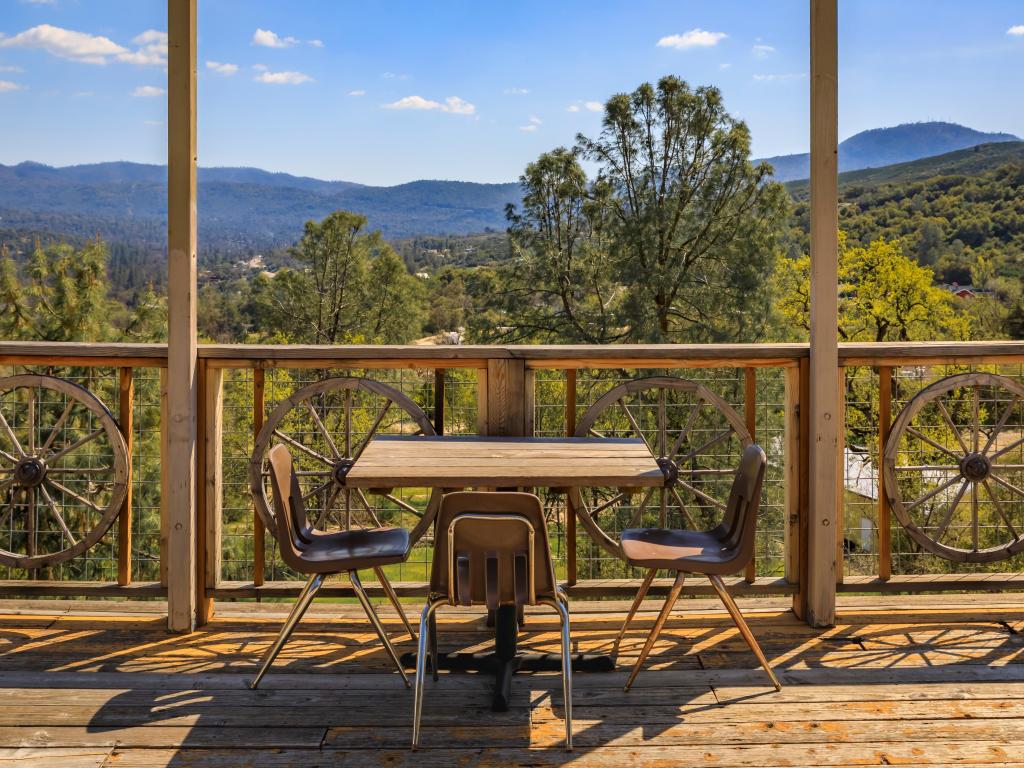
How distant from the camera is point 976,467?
361 cm

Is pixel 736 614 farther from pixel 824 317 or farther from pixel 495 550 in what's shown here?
pixel 824 317

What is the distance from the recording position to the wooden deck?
248cm

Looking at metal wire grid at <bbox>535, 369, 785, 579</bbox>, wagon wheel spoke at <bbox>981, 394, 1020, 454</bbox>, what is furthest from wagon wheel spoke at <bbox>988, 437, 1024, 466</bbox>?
metal wire grid at <bbox>535, 369, 785, 579</bbox>

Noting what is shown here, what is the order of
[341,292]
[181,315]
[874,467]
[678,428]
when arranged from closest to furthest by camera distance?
[181,315], [874,467], [678,428], [341,292]

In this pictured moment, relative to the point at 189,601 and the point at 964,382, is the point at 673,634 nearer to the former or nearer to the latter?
the point at 964,382

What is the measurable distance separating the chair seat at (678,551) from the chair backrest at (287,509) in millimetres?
988

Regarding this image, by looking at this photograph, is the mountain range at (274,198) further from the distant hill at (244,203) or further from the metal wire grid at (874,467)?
the metal wire grid at (874,467)

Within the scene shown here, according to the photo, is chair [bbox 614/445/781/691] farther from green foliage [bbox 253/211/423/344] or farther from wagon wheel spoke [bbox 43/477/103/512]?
green foliage [bbox 253/211/423/344]

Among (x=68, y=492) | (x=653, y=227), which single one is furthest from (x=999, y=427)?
(x=653, y=227)

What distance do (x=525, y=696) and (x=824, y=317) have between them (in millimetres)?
1660

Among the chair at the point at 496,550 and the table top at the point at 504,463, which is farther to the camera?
the table top at the point at 504,463

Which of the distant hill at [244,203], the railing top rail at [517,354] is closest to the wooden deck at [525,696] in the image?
the railing top rail at [517,354]

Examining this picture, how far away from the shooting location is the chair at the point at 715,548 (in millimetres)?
2709

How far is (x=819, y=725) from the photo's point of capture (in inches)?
104
